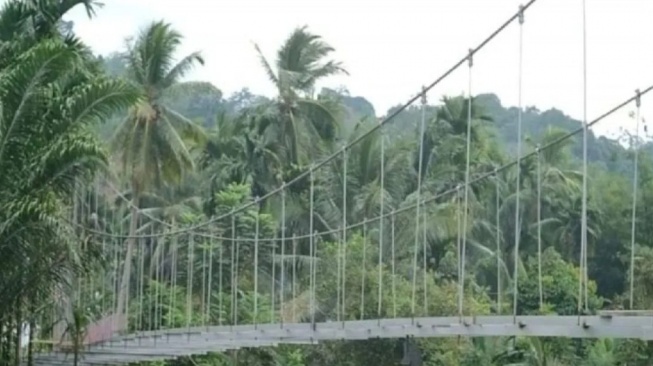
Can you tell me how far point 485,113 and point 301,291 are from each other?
313 inches

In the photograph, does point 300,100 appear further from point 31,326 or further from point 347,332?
point 347,332

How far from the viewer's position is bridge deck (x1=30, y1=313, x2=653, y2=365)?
5316 millimetres

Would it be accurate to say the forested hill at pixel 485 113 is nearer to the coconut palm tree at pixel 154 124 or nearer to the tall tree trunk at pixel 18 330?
the coconut palm tree at pixel 154 124

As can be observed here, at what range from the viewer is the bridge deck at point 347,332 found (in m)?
5.32

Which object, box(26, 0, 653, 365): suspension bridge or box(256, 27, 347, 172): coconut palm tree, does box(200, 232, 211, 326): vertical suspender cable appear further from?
box(256, 27, 347, 172): coconut palm tree

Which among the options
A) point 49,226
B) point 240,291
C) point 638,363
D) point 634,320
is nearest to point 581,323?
point 634,320

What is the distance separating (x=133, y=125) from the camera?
62.9 feet

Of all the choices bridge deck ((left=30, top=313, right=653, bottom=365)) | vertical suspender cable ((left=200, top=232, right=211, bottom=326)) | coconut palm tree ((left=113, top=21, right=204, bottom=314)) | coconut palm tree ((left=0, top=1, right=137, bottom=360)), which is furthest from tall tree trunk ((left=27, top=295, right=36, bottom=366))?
coconut palm tree ((left=113, top=21, right=204, bottom=314))

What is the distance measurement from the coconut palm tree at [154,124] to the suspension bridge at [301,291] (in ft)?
2.92

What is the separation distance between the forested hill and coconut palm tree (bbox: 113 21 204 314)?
0.38 meters

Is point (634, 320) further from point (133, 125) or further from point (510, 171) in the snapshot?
point (510, 171)

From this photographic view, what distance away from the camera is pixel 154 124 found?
19141mm

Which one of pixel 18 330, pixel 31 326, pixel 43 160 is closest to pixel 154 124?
pixel 31 326

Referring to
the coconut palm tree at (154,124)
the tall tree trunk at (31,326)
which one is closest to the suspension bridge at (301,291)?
the tall tree trunk at (31,326)
